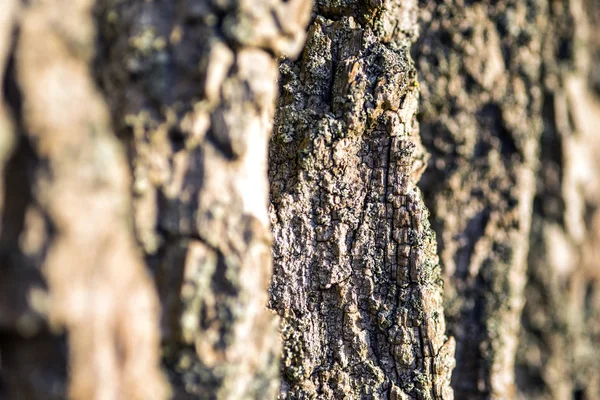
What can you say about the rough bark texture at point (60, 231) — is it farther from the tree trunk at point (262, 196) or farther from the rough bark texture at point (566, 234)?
the rough bark texture at point (566, 234)

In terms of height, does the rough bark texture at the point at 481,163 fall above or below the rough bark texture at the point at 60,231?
above

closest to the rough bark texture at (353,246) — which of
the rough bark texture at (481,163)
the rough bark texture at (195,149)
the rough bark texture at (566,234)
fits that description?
the rough bark texture at (195,149)

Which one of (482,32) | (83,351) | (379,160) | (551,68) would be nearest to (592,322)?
(551,68)

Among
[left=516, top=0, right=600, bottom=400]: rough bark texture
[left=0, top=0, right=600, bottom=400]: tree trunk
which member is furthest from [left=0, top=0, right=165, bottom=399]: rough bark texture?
[left=516, top=0, right=600, bottom=400]: rough bark texture

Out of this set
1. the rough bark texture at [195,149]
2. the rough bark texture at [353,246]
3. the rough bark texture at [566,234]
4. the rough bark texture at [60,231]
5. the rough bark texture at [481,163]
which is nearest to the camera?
the rough bark texture at [60,231]

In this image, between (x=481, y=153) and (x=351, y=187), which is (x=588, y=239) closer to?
(x=481, y=153)

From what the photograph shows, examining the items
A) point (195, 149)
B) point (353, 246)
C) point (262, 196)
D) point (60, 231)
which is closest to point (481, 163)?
point (353, 246)

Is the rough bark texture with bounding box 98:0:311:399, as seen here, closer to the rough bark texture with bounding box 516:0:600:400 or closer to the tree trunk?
the tree trunk

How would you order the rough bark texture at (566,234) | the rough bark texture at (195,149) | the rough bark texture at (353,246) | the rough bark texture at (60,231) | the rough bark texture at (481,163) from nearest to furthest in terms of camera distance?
the rough bark texture at (60,231), the rough bark texture at (195,149), the rough bark texture at (353,246), the rough bark texture at (481,163), the rough bark texture at (566,234)
